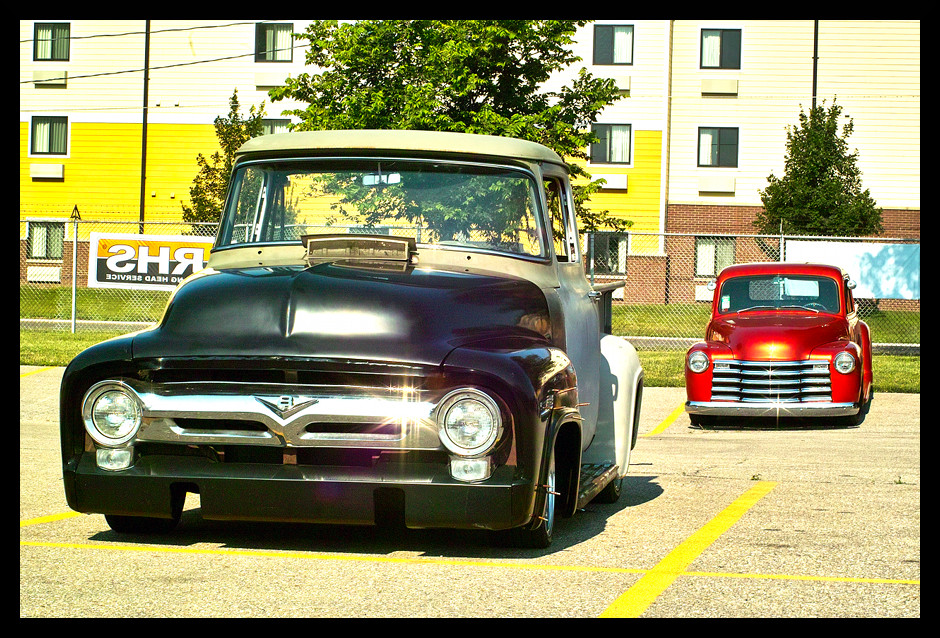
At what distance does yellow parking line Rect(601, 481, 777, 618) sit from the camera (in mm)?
4773

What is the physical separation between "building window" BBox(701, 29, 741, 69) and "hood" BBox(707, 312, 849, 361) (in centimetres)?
2806

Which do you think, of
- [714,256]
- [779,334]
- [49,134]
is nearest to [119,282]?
[779,334]

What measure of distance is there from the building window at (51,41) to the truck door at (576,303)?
38525 mm

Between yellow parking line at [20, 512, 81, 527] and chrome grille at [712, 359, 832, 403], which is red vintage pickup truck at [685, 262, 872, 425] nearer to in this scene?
chrome grille at [712, 359, 832, 403]

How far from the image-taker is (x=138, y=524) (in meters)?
6.04

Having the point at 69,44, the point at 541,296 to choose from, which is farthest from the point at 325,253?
the point at 69,44

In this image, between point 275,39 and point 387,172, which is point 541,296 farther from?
point 275,39

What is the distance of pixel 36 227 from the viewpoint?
38969 millimetres

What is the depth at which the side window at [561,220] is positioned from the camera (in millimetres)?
7009

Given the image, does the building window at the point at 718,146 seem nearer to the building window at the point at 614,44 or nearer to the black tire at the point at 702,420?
the building window at the point at 614,44

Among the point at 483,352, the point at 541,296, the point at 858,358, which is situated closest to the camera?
the point at 483,352

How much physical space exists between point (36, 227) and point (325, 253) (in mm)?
35444

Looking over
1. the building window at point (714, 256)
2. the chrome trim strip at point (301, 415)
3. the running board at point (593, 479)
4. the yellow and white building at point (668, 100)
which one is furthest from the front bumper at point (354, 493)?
the yellow and white building at point (668, 100)

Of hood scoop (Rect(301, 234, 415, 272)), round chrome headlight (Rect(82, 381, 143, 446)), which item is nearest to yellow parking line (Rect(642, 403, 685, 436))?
hood scoop (Rect(301, 234, 415, 272))
